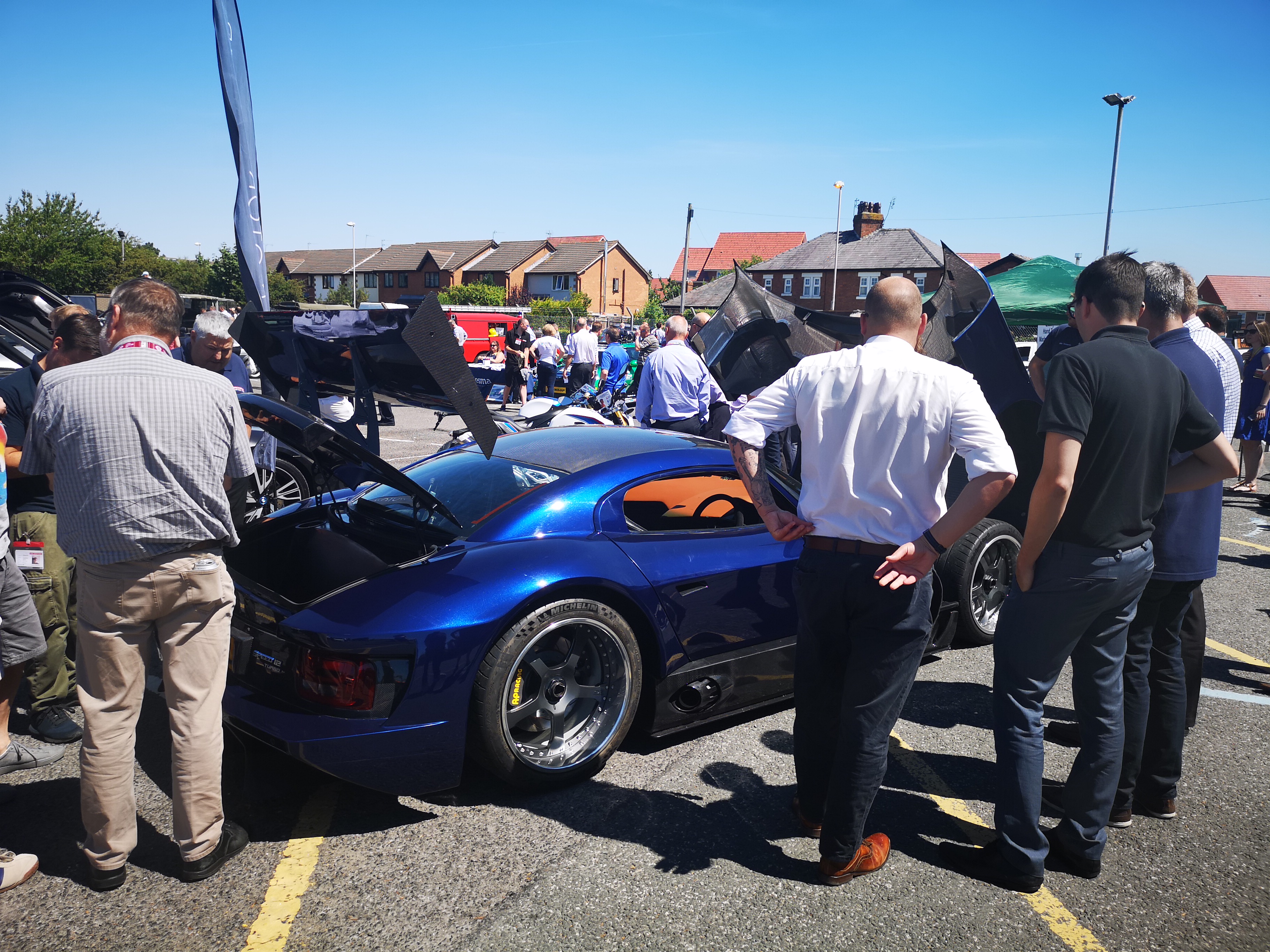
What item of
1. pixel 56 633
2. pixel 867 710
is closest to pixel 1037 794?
pixel 867 710

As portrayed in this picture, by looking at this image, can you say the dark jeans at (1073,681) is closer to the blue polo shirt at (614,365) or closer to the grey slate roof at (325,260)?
the blue polo shirt at (614,365)

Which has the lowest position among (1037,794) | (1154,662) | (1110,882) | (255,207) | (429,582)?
(1110,882)

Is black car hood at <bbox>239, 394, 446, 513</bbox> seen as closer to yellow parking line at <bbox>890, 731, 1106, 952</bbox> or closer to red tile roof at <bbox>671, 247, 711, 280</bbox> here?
yellow parking line at <bbox>890, 731, 1106, 952</bbox>

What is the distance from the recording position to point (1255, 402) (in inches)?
374

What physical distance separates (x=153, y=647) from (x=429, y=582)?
2.95ft

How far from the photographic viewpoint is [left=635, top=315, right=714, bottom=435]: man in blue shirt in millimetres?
8070

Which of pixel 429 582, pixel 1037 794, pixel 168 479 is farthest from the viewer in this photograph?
pixel 429 582

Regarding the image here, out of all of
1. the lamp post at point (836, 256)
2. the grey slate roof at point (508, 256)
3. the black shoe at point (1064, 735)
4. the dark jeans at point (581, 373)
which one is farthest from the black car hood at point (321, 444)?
the grey slate roof at point (508, 256)

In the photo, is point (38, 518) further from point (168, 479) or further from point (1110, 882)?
point (1110, 882)

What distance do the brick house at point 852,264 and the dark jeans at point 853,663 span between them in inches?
2094

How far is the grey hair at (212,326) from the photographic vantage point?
17.2ft

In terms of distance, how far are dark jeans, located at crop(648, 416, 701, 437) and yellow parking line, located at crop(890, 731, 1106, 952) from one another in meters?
4.60

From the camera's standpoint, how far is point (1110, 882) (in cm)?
282

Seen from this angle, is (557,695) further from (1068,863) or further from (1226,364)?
(1226,364)
